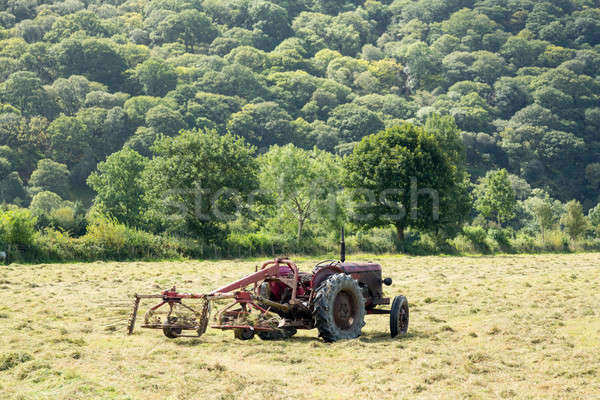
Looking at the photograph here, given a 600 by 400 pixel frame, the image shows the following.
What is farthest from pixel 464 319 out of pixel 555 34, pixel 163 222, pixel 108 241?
pixel 555 34

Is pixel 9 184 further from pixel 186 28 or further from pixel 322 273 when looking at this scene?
pixel 186 28

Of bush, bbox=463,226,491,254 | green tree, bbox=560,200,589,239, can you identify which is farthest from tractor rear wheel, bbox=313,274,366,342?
green tree, bbox=560,200,589,239

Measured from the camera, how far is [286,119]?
12312 cm

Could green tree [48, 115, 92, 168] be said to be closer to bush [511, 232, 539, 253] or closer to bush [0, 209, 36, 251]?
bush [0, 209, 36, 251]

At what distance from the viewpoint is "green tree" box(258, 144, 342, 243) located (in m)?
48.1

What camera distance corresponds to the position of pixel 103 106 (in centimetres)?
11794

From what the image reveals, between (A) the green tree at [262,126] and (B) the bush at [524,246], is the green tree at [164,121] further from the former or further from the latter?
(B) the bush at [524,246]

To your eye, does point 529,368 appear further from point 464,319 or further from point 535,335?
point 464,319

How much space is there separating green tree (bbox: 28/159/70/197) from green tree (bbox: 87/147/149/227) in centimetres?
2996

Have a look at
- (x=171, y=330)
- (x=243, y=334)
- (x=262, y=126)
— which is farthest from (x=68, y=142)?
(x=243, y=334)

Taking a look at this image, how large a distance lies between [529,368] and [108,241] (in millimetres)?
29234

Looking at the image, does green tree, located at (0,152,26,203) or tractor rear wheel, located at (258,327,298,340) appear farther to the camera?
green tree, located at (0,152,26,203)

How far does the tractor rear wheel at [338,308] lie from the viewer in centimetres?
1227

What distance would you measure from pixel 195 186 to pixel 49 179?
6006cm
